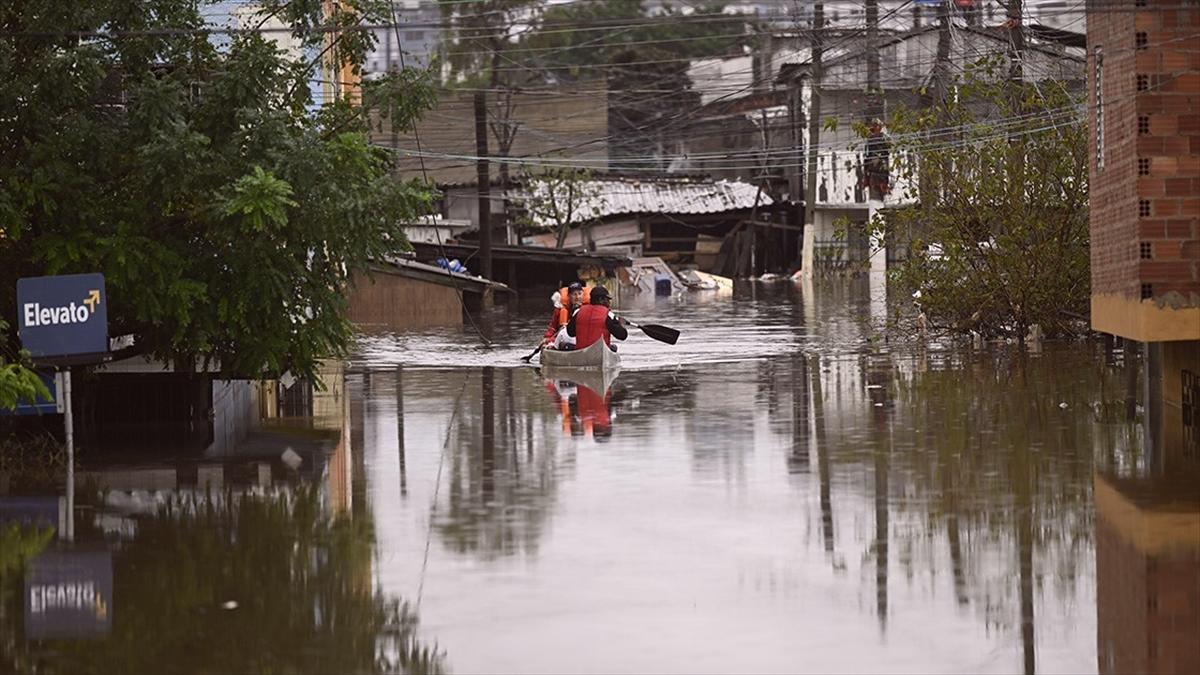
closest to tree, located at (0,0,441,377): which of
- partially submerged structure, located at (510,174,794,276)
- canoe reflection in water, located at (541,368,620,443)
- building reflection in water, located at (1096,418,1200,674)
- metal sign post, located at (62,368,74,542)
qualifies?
metal sign post, located at (62,368,74,542)

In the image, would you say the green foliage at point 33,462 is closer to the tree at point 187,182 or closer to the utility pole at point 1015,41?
the tree at point 187,182

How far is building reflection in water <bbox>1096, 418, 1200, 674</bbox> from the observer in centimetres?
906

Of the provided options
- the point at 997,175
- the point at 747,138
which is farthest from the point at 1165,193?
the point at 747,138

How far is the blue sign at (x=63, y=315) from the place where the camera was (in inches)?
621

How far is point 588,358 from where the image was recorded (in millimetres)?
26156

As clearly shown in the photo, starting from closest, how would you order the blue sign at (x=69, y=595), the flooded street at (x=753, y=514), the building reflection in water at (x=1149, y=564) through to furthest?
the building reflection in water at (x=1149, y=564)
the flooded street at (x=753, y=514)
the blue sign at (x=69, y=595)

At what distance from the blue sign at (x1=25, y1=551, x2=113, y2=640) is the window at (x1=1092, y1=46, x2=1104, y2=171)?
10525mm

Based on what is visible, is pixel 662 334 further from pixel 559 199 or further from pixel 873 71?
pixel 559 199

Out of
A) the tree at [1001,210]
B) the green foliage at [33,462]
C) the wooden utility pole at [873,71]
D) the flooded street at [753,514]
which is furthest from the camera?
the wooden utility pole at [873,71]

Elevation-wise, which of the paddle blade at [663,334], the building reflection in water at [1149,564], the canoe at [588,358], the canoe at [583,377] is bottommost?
the building reflection in water at [1149,564]

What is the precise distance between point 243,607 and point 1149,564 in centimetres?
538

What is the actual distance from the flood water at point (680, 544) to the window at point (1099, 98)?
2708 millimetres

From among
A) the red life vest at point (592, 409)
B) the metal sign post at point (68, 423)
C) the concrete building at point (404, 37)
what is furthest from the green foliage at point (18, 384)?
the red life vest at point (592, 409)

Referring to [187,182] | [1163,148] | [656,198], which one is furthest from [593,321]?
[656,198]
